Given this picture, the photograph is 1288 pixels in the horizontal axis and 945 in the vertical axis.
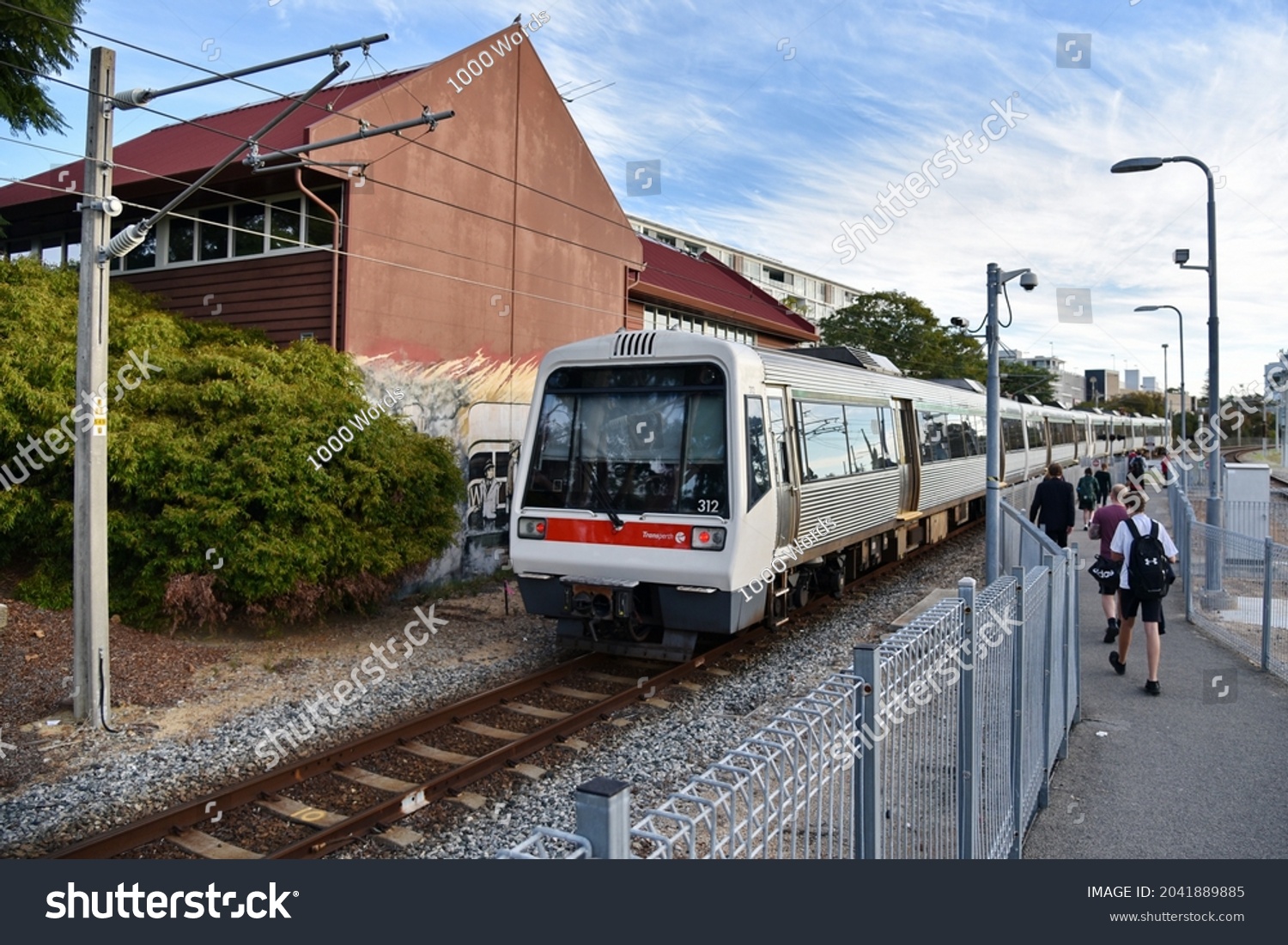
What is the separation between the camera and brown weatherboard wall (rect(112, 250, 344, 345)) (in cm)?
1330

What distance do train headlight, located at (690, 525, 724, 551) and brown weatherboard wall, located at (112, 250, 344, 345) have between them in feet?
23.1

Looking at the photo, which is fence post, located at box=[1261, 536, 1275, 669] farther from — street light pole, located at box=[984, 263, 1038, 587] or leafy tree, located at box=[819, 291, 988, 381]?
leafy tree, located at box=[819, 291, 988, 381]

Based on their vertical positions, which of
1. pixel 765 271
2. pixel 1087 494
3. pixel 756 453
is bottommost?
pixel 1087 494

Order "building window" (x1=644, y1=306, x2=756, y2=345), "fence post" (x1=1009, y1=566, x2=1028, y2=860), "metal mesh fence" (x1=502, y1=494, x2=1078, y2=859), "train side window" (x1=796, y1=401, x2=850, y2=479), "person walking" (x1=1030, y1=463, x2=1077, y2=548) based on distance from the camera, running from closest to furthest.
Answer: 1. "metal mesh fence" (x1=502, y1=494, x2=1078, y2=859)
2. "fence post" (x1=1009, y1=566, x2=1028, y2=860)
3. "train side window" (x1=796, y1=401, x2=850, y2=479)
4. "person walking" (x1=1030, y1=463, x2=1077, y2=548)
5. "building window" (x1=644, y1=306, x2=756, y2=345)

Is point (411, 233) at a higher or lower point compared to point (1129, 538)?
higher

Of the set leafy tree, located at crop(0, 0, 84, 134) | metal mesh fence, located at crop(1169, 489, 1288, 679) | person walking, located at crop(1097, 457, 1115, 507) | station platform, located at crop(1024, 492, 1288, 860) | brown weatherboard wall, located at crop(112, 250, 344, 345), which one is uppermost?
leafy tree, located at crop(0, 0, 84, 134)

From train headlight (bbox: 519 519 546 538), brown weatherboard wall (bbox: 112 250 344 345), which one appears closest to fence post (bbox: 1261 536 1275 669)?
train headlight (bbox: 519 519 546 538)

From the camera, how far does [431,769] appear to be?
6.83 metres

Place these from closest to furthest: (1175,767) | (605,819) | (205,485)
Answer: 1. (605,819)
2. (1175,767)
3. (205,485)

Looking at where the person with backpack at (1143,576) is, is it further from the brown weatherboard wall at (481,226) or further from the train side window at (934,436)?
the brown weatherboard wall at (481,226)

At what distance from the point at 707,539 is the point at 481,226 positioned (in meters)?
9.00

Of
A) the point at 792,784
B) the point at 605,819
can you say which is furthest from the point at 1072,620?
the point at 605,819

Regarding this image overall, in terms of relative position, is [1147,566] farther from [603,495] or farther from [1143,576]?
[603,495]

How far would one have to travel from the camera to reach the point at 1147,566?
26.5 feet
